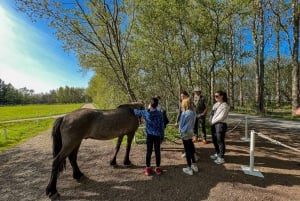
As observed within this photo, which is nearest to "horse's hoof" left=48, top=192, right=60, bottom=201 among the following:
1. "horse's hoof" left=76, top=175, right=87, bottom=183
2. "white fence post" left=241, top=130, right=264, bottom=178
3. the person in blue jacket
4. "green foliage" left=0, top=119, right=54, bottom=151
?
"horse's hoof" left=76, top=175, right=87, bottom=183

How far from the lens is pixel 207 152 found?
6039mm

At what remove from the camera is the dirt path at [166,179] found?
3586 millimetres

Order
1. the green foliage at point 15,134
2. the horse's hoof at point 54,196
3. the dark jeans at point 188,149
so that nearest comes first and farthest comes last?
1. the horse's hoof at point 54,196
2. the dark jeans at point 188,149
3. the green foliage at point 15,134

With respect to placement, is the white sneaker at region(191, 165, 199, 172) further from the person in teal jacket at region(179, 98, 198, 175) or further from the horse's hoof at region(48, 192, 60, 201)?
the horse's hoof at region(48, 192, 60, 201)

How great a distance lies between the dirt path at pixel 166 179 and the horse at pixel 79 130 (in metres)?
0.41

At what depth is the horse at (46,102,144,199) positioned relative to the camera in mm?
3828

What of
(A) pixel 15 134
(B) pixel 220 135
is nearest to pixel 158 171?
(B) pixel 220 135

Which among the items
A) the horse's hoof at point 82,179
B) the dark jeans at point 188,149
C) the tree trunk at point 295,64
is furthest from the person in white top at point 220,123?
the tree trunk at point 295,64

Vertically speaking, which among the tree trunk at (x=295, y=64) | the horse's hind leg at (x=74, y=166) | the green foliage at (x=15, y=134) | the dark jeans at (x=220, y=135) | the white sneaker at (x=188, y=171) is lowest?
the green foliage at (x=15, y=134)

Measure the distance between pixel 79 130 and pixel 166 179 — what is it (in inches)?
86.5

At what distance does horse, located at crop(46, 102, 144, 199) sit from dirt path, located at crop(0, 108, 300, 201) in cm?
41

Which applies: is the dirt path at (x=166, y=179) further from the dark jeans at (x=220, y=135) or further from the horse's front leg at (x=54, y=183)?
the dark jeans at (x=220, y=135)

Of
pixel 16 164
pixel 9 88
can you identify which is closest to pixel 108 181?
pixel 16 164

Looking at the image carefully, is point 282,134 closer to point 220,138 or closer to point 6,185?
point 220,138
